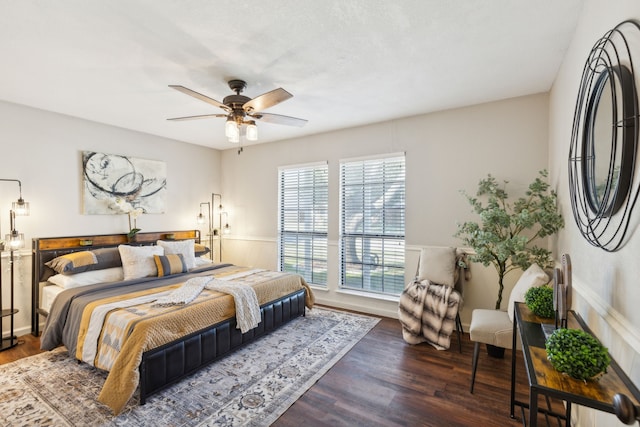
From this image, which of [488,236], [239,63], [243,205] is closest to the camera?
[239,63]

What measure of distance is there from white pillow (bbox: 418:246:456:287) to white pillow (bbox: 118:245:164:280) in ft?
11.1

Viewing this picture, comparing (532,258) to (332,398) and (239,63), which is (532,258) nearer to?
(332,398)

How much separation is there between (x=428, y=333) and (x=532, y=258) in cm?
134

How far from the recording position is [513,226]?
3.27 meters

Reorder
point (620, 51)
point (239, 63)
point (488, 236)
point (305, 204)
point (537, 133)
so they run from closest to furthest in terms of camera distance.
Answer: point (620, 51) < point (239, 63) < point (488, 236) < point (537, 133) < point (305, 204)

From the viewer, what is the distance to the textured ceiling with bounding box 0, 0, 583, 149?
1898 millimetres

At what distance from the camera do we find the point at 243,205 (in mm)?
5664

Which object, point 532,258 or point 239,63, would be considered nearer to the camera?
point 239,63

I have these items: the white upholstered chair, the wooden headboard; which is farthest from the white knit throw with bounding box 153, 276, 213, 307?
the white upholstered chair

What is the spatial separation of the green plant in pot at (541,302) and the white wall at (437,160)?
1702 millimetres

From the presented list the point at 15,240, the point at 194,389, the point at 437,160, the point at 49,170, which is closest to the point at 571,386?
the point at 194,389

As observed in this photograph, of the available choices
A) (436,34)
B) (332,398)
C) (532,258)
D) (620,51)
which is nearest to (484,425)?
(332,398)

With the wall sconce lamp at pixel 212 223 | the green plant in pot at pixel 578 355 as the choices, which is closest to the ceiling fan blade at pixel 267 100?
the green plant in pot at pixel 578 355

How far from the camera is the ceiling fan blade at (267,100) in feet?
7.70
